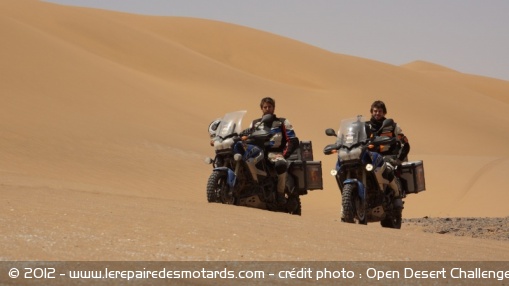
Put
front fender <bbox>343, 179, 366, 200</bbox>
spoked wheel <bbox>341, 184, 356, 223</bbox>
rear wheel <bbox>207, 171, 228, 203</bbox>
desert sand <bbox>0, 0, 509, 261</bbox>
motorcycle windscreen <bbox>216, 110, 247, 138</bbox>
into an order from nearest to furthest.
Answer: desert sand <bbox>0, 0, 509, 261</bbox> → spoked wheel <bbox>341, 184, 356, 223</bbox> → front fender <bbox>343, 179, 366, 200</bbox> → rear wheel <bbox>207, 171, 228, 203</bbox> → motorcycle windscreen <bbox>216, 110, 247, 138</bbox>

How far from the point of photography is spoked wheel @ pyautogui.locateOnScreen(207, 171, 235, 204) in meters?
11.2

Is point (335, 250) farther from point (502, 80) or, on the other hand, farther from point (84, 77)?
point (502, 80)

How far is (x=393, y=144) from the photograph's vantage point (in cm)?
1169

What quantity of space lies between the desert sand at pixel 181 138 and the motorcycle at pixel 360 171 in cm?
45

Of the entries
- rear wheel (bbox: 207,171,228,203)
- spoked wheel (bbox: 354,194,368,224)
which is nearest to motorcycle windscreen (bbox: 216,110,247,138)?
rear wheel (bbox: 207,171,228,203)

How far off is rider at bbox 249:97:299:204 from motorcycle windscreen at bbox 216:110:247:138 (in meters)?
0.30

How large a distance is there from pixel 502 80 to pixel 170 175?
8228 centimetres

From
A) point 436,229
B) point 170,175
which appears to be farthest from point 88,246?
point 170,175

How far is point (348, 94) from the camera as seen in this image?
53688 millimetres

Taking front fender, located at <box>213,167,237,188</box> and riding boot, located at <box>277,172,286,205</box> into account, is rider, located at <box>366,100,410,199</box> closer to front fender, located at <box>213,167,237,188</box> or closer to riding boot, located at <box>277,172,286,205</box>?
riding boot, located at <box>277,172,286,205</box>

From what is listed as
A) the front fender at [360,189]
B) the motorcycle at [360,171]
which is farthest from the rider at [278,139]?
the front fender at [360,189]

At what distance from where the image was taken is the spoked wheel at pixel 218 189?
11188mm

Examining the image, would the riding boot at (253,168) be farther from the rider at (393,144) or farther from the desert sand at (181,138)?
the rider at (393,144)

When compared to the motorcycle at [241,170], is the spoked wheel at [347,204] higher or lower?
lower
